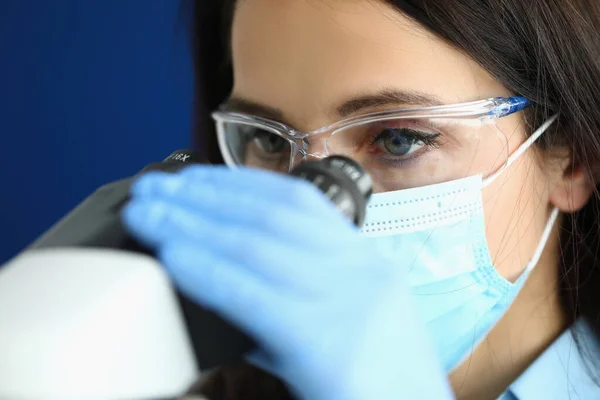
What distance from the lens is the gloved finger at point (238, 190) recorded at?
0.59 meters

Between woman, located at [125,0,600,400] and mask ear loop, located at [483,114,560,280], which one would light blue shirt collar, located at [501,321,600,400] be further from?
mask ear loop, located at [483,114,560,280]

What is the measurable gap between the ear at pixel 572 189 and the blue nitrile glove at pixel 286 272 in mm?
579

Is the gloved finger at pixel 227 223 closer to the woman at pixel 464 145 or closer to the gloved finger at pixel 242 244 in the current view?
the gloved finger at pixel 242 244

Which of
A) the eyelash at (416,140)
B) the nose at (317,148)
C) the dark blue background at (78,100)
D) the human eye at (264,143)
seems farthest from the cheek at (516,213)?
the dark blue background at (78,100)

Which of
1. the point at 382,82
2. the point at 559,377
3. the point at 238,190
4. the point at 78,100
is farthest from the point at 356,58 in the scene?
the point at 78,100

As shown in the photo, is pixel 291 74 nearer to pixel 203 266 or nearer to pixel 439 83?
pixel 439 83

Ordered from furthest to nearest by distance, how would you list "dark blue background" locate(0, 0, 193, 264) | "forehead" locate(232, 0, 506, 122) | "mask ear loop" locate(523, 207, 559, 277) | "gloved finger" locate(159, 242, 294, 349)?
1. "dark blue background" locate(0, 0, 193, 264)
2. "mask ear loop" locate(523, 207, 559, 277)
3. "forehead" locate(232, 0, 506, 122)
4. "gloved finger" locate(159, 242, 294, 349)

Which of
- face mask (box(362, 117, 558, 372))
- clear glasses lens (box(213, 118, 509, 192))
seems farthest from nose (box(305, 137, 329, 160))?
face mask (box(362, 117, 558, 372))

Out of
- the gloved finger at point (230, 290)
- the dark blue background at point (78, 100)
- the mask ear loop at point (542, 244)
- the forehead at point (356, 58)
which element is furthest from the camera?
the dark blue background at point (78, 100)

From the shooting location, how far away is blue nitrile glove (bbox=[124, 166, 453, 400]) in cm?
56

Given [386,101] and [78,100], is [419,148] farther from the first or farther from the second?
[78,100]

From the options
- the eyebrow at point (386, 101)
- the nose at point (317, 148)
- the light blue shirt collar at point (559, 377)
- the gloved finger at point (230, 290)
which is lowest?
the light blue shirt collar at point (559, 377)

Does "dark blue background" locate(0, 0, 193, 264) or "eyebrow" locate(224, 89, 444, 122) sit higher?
"eyebrow" locate(224, 89, 444, 122)

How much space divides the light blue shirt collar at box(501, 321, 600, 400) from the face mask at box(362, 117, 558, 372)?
0.16 metres
